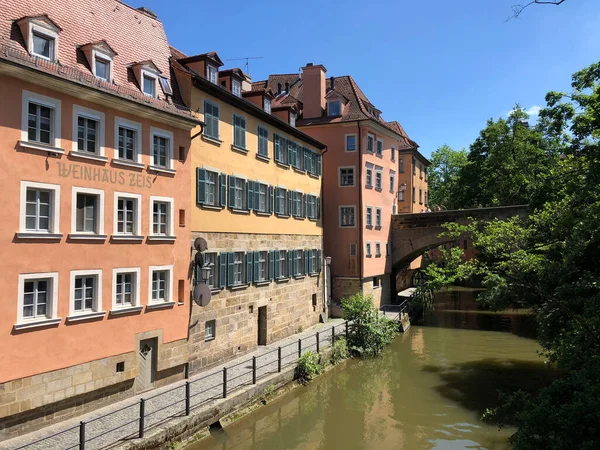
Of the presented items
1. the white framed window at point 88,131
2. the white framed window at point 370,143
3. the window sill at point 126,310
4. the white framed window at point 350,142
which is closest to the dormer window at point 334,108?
the white framed window at point 350,142

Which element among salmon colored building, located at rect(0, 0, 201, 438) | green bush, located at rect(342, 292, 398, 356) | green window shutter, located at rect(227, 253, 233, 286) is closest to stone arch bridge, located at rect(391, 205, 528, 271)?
green bush, located at rect(342, 292, 398, 356)

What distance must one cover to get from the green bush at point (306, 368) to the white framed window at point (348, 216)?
1201cm

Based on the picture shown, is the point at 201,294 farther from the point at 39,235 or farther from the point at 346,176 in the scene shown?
the point at 346,176

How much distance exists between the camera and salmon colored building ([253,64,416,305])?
27.7m

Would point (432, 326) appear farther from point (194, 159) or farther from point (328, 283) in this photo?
point (194, 159)

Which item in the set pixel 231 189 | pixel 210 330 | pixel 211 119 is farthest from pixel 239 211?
pixel 210 330

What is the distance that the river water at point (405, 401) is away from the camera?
40.8ft

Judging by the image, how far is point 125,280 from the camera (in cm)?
1321

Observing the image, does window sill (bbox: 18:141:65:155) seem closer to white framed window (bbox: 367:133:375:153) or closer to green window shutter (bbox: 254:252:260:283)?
green window shutter (bbox: 254:252:260:283)

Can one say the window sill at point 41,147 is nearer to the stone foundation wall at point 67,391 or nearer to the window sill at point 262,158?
the stone foundation wall at point 67,391

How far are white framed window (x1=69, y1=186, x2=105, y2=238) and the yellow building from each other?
3567mm

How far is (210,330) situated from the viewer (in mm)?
16562

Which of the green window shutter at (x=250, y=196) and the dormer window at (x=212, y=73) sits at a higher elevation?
the dormer window at (x=212, y=73)

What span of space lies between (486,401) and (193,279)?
377 inches
